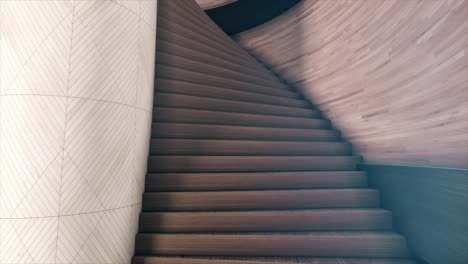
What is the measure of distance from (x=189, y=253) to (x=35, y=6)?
6.78 ft

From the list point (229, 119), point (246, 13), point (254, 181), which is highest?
point (246, 13)

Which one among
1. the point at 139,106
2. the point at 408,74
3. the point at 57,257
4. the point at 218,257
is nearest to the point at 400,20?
the point at 408,74

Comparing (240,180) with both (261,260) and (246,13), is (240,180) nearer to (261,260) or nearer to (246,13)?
(261,260)

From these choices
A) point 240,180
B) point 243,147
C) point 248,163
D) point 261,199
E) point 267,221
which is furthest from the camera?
point 243,147

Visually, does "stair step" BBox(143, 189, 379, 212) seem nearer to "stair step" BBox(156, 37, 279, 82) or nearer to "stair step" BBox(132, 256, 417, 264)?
"stair step" BBox(132, 256, 417, 264)

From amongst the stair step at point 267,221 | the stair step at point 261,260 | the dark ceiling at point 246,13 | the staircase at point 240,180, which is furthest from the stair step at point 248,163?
the dark ceiling at point 246,13

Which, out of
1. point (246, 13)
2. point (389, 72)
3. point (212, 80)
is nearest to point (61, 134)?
point (212, 80)

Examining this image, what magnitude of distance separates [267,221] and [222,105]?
139 centimetres

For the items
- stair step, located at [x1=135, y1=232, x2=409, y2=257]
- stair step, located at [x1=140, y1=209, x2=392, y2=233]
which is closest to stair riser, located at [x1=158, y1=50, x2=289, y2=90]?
stair step, located at [x1=140, y1=209, x2=392, y2=233]

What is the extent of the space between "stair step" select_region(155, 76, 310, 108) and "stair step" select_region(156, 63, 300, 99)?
0.07 metres

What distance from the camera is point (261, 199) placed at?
7.78 ft

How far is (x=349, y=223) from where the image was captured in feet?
7.30

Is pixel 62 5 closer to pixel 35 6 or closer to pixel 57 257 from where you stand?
pixel 35 6

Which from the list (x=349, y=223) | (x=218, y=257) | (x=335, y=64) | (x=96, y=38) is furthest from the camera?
(x=335, y=64)
